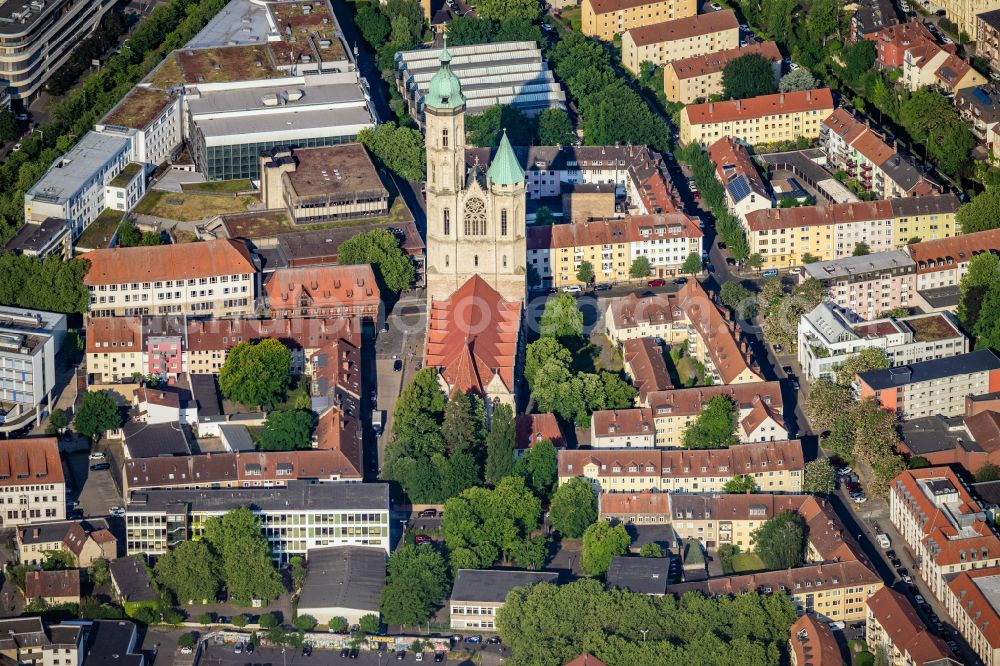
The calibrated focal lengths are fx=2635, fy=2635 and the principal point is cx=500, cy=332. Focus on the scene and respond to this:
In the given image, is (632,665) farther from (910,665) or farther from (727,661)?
(910,665)

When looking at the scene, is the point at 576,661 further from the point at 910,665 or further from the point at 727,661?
the point at 910,665

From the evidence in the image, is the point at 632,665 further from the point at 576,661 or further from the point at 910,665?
the point at 910,665

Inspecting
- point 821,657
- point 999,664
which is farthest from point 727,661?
point 999,664

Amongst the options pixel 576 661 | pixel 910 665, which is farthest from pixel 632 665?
pixel 910 665

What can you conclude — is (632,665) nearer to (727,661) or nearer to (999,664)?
(727,661)

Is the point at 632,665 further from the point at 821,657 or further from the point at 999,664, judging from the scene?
the point at 999,664
